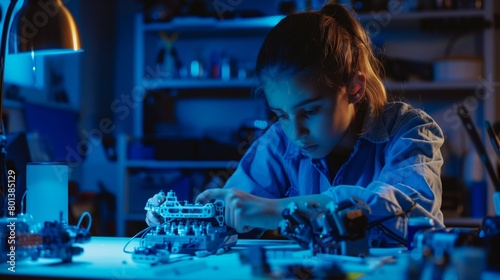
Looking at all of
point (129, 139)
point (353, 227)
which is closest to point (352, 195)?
point (353, 227)

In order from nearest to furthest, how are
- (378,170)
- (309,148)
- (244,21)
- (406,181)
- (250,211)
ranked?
(250,211), (406,181), (309,148), (378,170), (244,21)

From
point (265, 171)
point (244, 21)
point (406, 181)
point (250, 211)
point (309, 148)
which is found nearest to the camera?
point (250, 211)

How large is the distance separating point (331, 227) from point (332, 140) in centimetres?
39

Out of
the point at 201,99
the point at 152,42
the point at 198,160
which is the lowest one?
the point at 198,160

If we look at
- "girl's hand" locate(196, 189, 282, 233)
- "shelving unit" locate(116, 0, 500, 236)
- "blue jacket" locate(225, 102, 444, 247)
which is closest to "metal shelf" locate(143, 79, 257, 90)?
"shelving unit" locate(116, 0, 500, 236)

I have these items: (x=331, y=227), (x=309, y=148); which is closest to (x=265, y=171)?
(x=309, y=148)

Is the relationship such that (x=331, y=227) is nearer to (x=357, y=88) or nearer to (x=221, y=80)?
(x=357, y=88)

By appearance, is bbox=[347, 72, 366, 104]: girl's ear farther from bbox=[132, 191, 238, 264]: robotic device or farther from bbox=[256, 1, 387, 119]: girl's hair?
bbox=[132, 191, 238, 264]: robotic device

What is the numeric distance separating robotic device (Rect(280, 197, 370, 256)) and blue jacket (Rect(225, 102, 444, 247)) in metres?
0.08

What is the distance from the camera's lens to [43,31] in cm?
146

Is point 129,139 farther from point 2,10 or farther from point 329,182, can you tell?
point 329,182

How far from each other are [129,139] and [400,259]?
2.44 m

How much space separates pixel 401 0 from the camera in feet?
9.89

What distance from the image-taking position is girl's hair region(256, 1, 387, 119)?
1235 millimetres
